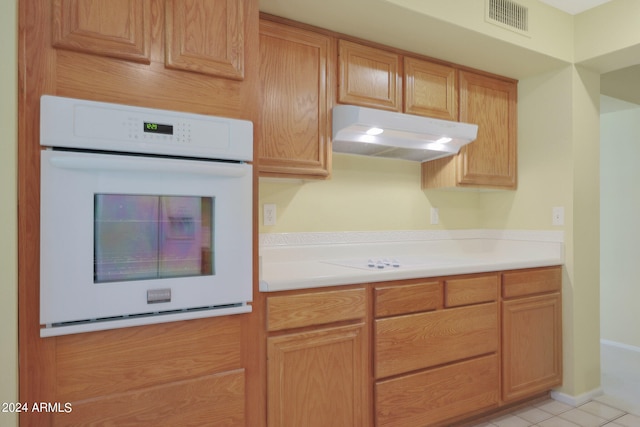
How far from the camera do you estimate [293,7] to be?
1882 millimetres

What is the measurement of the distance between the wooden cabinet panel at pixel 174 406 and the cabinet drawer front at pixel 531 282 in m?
1.59

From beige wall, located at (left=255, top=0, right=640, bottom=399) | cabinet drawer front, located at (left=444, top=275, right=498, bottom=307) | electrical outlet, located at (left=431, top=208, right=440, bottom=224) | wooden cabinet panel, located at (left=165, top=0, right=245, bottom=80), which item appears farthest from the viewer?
electrical outlet, located at (left=431, top=208, right=440, bottom=224)

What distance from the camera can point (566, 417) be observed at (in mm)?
2344

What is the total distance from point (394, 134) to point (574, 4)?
1.39m

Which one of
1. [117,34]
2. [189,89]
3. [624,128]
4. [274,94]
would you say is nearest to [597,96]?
[624,128]

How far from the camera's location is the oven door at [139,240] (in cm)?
120

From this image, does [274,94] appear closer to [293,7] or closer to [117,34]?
[293,7]

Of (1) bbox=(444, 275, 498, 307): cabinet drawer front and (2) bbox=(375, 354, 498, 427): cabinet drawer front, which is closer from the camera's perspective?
(2) bbox=(375, 354, 498, 427): cabinet drawer front

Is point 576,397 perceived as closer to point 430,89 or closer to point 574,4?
point 430,89

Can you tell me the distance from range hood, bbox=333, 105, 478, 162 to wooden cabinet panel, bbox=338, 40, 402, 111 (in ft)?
0.51

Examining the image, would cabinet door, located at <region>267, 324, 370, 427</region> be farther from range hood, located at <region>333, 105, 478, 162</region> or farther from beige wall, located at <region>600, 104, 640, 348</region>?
beige wall, located at <region>600, 104, 640, 348</region>

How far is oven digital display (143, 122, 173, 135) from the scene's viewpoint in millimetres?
1326

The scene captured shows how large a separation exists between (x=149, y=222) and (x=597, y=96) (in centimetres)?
290
